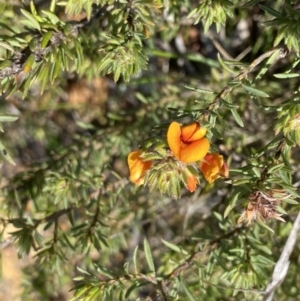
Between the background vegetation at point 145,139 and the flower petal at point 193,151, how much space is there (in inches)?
4.9

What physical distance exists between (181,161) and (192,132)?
100 mm

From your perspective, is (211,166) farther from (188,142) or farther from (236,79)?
(236,79)

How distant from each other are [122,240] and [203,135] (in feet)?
5.07

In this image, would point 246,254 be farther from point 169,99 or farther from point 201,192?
point 169,99

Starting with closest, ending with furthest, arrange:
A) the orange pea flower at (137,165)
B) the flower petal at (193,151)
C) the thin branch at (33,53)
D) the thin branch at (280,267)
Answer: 1. the flower petal at (193,151)
2. the orange pea flower at (137,165)
3. the thin branch at (33,53)
4. the thin branch at (280,267)

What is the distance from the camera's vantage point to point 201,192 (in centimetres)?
281

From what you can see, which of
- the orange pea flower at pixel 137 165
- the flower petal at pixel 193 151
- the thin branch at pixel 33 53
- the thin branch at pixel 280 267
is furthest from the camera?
the thin branch at pixel 280 267

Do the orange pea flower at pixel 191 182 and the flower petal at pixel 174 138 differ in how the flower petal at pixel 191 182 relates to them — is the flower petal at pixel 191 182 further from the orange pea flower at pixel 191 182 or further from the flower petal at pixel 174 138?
the flower petal at pixel 174 138

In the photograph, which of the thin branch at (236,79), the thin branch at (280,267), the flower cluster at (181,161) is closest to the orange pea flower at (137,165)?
the flower cluster at (181,161)

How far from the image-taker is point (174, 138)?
1.50m

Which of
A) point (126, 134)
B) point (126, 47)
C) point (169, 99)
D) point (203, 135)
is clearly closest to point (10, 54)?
point (126, 47)

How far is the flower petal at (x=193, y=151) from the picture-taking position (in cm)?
145

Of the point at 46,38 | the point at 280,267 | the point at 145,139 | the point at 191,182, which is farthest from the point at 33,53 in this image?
the point at 280,267

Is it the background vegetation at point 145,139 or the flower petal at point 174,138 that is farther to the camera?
the background vegetation at point 145,139
